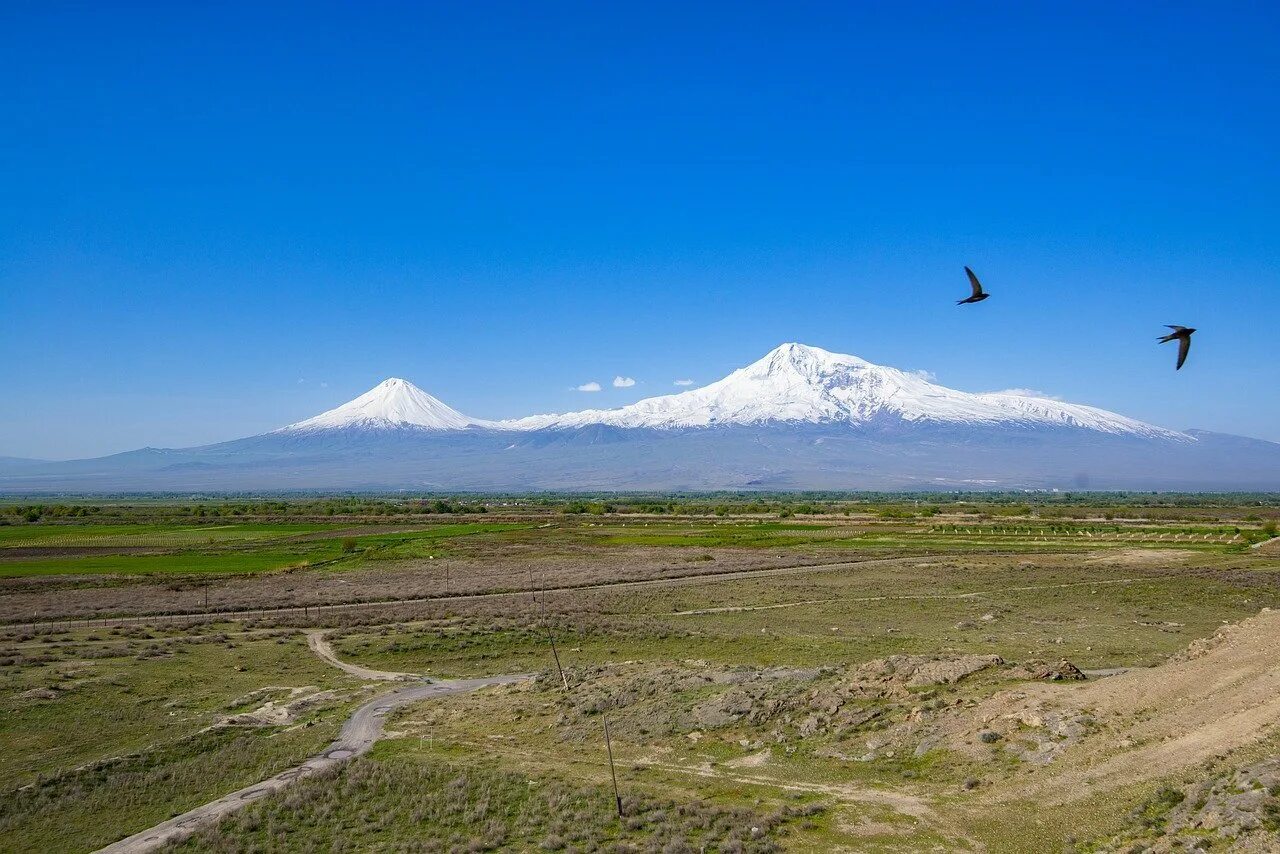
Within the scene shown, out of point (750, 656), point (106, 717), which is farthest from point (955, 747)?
point (106, 717)

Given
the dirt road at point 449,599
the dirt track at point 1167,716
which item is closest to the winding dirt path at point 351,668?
the dirt road at point 449,599

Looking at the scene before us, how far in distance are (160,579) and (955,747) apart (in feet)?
224

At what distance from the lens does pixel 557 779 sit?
74.8ft

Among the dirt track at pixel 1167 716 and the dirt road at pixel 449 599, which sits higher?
the dirt track at pixel 1167 716

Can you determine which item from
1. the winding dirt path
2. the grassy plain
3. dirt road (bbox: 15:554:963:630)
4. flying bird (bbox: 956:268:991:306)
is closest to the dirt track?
the grassy plain

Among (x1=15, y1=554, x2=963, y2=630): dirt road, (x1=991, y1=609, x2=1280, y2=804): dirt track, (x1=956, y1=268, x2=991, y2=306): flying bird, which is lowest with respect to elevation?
(x1=15, y1=554, x2=963, y2=630): dirt road

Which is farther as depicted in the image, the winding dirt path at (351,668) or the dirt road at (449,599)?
the dirt road at (449,599)

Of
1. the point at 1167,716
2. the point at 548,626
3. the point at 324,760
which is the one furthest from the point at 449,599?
the point at 1167,716

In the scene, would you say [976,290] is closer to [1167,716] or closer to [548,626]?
[1167,716]

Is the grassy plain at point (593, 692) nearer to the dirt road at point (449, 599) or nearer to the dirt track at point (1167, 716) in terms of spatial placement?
the dirt track at point (1167, 716)

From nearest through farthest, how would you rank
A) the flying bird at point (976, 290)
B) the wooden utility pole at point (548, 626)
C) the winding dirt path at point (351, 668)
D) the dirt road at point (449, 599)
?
1. the flying bird at point (976, 290)
2. the wooden utility pole at point (548, 626)
3. the winding dirt path at point (351, 668)
4. the dirt road at point (449, 599)

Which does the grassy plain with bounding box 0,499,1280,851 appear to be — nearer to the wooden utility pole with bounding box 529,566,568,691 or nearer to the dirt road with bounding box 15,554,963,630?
the wooden utility pole with bounding box 529,566,568,691

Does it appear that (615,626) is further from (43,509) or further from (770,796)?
(43,509)

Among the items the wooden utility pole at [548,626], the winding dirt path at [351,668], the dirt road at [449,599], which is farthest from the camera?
the dirt road at [449,599]
